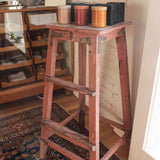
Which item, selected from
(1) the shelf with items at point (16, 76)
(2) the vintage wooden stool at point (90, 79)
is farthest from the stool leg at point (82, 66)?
(1) the shelf with items at point (16, 76)

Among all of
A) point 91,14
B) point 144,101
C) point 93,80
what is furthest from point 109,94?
point 91,14

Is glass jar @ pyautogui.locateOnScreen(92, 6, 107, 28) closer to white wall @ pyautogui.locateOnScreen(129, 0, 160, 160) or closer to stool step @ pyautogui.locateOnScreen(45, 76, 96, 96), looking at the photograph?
white wall @ pyautogui.locateOnScreen(129, 0, 160, 160)

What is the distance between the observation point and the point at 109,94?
5.88 feet

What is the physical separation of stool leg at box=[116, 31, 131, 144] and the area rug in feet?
0.94

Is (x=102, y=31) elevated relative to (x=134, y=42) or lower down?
elevated

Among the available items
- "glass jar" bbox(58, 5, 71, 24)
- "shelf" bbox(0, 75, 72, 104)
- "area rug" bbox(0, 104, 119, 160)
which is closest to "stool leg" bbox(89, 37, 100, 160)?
"glass jar" bbox(58, 5, 71, 24)

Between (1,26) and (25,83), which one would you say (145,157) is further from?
(1,26)

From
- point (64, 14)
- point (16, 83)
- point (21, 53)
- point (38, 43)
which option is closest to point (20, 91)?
point (16, 83)

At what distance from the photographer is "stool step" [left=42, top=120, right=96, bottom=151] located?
124cm

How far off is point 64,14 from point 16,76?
1277 mm

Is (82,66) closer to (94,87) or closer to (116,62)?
(116,62)

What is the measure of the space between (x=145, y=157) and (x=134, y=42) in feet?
2.62

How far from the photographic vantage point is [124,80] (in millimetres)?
1386

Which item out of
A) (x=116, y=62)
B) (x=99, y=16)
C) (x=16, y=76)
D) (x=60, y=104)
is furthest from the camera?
(x=60, y=104)
